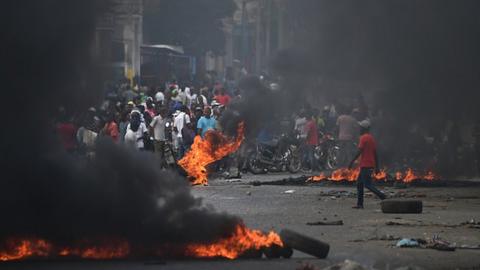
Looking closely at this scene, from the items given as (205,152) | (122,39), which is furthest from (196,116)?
(122,39)

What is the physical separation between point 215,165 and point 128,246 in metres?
13.7

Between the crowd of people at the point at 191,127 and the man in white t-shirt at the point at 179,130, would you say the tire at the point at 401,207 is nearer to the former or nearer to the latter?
the crowd of people at the point at 191,127

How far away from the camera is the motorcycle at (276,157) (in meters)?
27.6

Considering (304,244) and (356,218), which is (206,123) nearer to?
(356,218)

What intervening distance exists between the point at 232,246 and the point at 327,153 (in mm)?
17456

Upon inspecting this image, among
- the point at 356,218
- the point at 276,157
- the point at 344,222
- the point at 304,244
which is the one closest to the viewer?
the point at 304,244

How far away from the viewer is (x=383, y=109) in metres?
27.2

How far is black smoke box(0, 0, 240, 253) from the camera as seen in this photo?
12672 millimetres

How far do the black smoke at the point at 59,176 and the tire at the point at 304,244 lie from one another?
1.89 feet

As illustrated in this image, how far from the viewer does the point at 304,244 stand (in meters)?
12.6

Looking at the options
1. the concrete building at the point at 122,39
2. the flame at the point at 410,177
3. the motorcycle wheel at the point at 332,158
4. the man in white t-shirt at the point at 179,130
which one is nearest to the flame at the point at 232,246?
the concrete building at the point at 122,39

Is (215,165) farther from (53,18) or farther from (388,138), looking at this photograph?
(53,18)

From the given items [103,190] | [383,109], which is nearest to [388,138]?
[383,109]

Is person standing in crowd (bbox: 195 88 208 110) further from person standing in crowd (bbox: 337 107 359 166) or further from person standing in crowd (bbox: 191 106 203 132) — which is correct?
person standing in crowd (bbox: 337 107 359 166)
